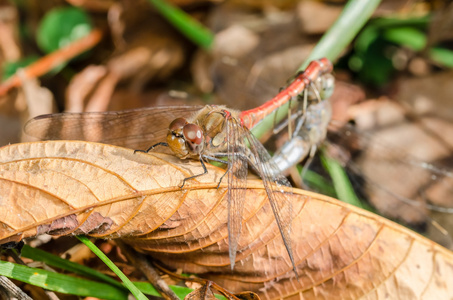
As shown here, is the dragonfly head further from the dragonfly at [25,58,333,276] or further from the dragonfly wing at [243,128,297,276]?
the dragonfly wing at [243,128,297,276]

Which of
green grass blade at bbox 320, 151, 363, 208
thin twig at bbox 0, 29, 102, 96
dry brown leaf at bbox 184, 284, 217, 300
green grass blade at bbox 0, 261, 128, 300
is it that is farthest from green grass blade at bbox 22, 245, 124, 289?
thin twig at bbox 0, 29, 102, 96

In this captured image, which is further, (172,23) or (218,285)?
(172,23)

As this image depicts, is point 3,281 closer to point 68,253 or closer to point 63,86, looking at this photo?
point 68,253

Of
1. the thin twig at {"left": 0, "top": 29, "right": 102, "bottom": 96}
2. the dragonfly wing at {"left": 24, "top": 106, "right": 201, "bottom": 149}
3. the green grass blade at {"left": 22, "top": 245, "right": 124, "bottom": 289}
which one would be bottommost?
the green grass blade at {"left": 22, "top": 245, "right": 124, "bottom": 289}

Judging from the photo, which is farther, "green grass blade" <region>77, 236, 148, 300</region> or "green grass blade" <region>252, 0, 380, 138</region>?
"green grass blade" <region>252, 0, 380, 138</region>

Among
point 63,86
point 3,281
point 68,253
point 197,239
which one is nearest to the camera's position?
point 3,281

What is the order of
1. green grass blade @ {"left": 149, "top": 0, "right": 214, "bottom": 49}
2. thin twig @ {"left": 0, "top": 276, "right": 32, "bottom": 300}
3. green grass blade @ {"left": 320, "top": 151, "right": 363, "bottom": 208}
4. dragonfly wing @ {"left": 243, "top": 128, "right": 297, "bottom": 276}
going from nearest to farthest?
thin twig @ {"left": 0, "top": 276, "right": 32, "bottom": 300}
dragonfly wing @ {"left": 243, "top": 128, "right": 297, "bottom": 276}
green grass blade @ {"left": 320, "top": 151, "right": 363, "bottom": 208}
green grass blade @ {"left": 149, "top": 0, "right": 214, "bottom": 49}

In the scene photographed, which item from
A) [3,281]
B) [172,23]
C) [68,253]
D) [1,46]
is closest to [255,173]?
[68,253]
